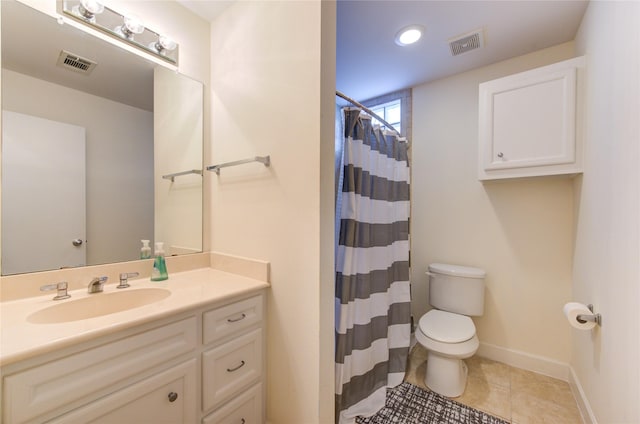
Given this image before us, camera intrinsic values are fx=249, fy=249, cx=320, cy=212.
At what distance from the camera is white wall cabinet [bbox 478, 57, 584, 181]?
5.05 ft

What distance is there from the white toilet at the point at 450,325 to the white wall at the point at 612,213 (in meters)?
0.58

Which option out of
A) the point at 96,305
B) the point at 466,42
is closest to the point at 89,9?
the point at 96,305

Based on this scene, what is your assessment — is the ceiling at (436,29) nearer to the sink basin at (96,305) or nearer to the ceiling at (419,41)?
the ceiling at (419,41)

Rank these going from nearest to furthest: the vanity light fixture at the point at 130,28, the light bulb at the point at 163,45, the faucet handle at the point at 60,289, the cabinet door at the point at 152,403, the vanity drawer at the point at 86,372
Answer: the vanity drawer at the point at 86,372 < the cabinet door at the point at 152,403 < the faucet handle at the point at 60,289 < the vanity light fixture at the point at 130,28 < the light bulb at the point at 163,45

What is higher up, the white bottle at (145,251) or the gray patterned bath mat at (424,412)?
the white bottle at (145,251)

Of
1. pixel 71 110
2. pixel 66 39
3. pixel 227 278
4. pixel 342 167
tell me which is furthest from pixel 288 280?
pixel 66 39

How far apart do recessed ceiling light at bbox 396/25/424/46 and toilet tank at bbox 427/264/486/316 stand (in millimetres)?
1773

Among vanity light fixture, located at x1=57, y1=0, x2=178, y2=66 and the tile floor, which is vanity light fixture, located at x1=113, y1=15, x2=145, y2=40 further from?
the tile floor

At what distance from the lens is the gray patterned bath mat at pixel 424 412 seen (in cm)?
146

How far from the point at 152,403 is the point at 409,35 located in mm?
2427

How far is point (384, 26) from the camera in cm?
166

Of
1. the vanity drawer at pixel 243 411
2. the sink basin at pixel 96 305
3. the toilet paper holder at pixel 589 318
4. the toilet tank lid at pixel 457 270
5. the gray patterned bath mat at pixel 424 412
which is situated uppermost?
the sink basin at pixel 96 305

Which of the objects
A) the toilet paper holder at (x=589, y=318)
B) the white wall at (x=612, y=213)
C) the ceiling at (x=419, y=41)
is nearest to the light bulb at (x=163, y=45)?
the ceiling at (x=419, y=41)

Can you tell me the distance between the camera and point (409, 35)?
1731 millimetres
